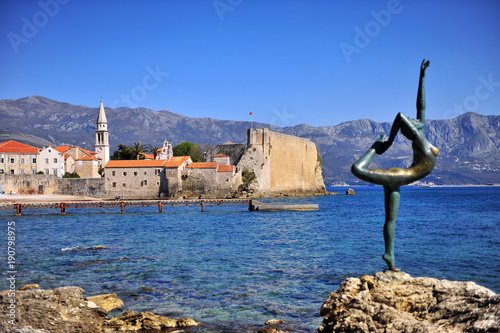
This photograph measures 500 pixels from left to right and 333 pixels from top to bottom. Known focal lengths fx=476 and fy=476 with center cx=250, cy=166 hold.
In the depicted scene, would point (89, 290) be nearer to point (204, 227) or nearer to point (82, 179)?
point (204, 227)

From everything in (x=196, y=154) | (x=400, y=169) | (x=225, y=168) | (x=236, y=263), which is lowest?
(x=236, y=263)

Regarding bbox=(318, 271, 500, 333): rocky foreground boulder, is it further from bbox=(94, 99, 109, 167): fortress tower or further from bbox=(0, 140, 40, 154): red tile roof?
bbox=(94, 99, 109, 167): fortress tower

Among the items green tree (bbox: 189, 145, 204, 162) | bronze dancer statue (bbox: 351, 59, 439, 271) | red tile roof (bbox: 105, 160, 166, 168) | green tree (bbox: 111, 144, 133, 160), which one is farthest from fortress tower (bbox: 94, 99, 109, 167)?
bronze dancer statue (bbox: 351, 59, 439, 271)

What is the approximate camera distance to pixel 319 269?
42.6 ft

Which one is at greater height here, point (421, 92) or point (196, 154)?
point (196, 154)

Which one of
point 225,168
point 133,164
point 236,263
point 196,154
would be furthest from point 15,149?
point 236,263

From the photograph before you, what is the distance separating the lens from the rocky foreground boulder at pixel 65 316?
6934 millimetres

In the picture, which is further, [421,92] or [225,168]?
[225,168]

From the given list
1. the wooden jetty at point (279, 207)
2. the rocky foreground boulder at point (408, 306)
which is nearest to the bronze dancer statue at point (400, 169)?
the rocky foreground boulder at point (408, 306)

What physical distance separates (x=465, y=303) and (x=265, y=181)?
193 ft

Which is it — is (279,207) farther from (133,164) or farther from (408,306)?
(408,306)

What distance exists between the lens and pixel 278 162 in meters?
66.0

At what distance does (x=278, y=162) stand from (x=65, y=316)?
5910 cm

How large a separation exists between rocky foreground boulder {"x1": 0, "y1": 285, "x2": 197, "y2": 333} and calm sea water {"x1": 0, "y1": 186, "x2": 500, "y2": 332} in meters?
0.76
